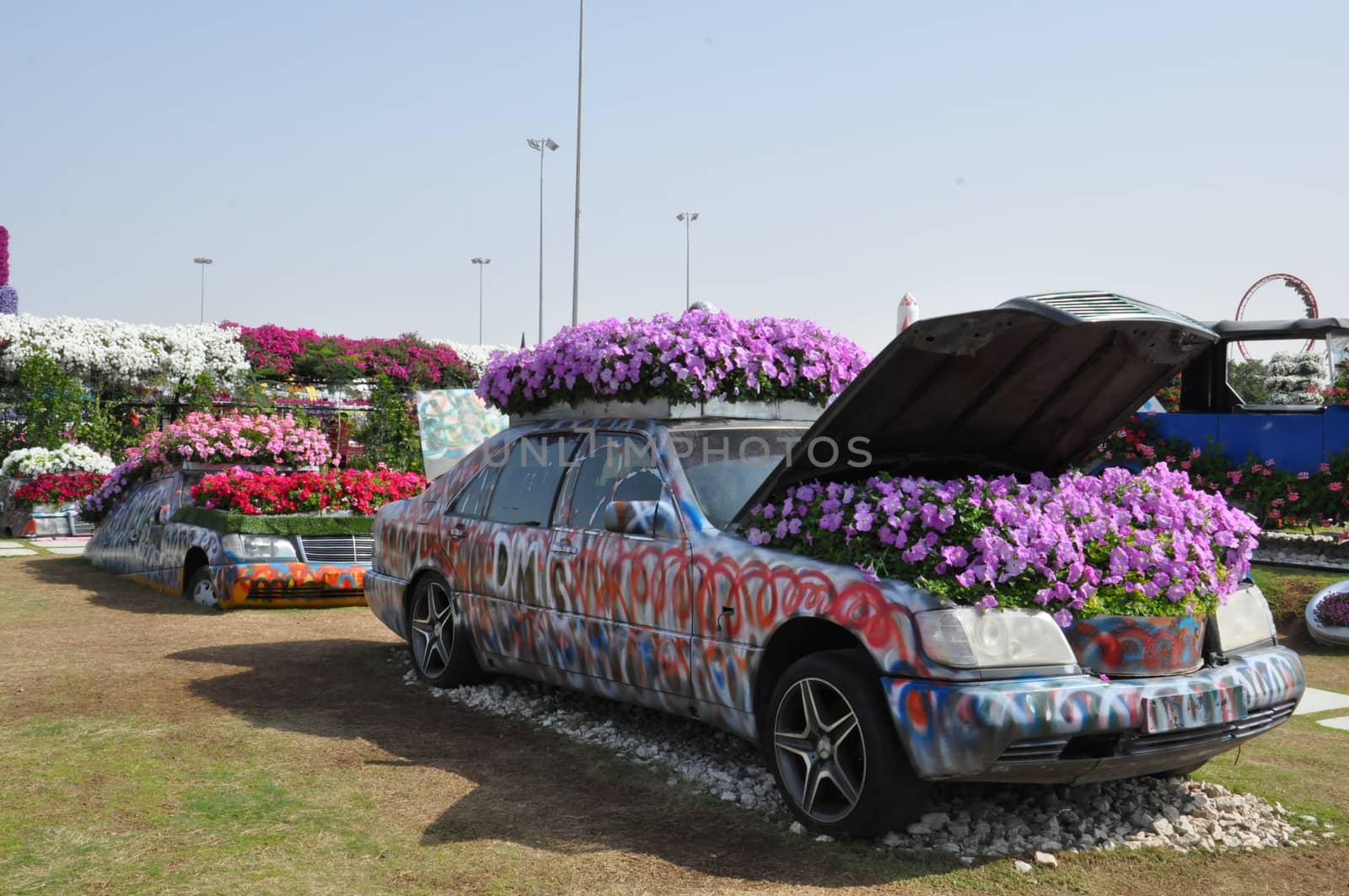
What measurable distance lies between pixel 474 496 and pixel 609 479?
134 cm

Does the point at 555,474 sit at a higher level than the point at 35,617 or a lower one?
higher

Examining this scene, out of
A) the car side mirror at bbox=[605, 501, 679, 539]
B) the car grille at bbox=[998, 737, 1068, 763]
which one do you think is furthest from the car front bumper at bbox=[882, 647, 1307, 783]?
the car side mirror at bbox=[605, 501, 679, 539]

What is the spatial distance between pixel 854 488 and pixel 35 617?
8.29 meters

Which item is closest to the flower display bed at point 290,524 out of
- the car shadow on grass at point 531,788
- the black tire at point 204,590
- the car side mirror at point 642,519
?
the black tire at point 204,590

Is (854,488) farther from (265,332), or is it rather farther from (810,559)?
(265,332)

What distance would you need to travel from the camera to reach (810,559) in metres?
4.77

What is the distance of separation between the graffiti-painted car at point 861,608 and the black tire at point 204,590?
5.11 m

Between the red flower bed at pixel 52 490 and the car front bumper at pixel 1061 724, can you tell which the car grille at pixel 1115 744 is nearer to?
the car front bumper at pixel 1061 724

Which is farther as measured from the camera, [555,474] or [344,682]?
[344,682]

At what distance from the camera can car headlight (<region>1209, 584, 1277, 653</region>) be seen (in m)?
4.77

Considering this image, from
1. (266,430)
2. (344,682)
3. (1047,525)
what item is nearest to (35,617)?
(266,430)

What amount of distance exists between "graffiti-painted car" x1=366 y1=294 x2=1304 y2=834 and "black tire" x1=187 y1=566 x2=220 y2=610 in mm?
5108

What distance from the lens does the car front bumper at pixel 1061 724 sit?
4.09 m

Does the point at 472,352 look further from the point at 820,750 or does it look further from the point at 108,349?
the point at 820,750
